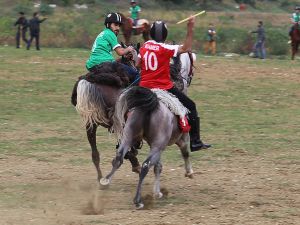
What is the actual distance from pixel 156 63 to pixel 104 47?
1.52 meters

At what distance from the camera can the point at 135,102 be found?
909 cm

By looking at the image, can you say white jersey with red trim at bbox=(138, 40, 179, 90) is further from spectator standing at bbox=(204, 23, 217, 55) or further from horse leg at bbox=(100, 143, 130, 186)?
spectator standing at bbox=(204, 23, 217, 55)

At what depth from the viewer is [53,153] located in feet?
43.0

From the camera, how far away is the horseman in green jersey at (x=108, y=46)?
10656 mm

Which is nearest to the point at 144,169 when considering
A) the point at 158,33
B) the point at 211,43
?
the point at 158,33

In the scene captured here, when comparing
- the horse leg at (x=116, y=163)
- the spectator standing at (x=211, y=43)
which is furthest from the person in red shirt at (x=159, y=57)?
the spectator standing at (x=211, y=43)

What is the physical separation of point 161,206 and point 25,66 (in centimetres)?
1615

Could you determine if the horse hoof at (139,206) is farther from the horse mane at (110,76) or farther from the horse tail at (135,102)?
the horse mane at (110,76)

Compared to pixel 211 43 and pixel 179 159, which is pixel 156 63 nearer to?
pixel 179 159

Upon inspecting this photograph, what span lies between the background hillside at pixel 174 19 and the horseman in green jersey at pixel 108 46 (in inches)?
949

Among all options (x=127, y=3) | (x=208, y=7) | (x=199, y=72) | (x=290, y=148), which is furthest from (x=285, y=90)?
(x=208, y=7)

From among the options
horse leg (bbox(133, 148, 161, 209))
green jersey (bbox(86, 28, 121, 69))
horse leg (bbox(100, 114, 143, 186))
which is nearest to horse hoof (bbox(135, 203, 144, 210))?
horse leg (bbox(133, 148, 161, 209))

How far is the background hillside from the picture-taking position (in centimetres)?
3769

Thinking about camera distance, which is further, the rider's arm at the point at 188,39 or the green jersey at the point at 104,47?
the green jersey at the point at 104,47
